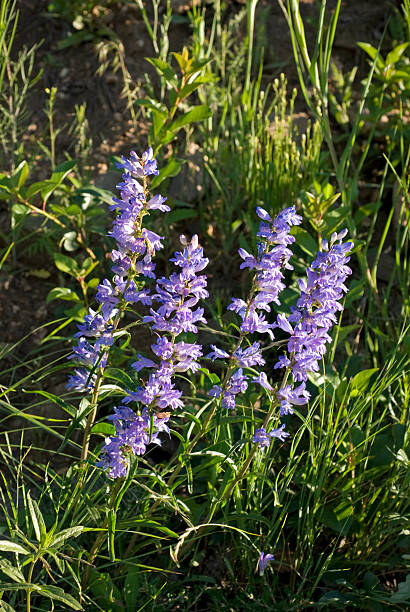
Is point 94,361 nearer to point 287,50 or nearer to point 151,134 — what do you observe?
point 151,134

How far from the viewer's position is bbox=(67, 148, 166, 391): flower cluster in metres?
1.44

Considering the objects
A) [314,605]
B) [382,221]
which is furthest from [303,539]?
[382,221]

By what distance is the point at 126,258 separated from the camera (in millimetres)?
1500

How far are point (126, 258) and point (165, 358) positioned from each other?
228mm

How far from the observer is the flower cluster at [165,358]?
1416 mm

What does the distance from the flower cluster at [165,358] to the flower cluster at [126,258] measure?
6cm

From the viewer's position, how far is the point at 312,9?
3572 mm

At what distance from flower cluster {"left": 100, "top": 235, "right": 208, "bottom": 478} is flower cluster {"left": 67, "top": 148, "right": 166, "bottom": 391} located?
6 cm

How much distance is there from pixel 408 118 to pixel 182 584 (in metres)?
2.23

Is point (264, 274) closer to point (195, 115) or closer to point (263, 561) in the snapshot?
point (263, 561)

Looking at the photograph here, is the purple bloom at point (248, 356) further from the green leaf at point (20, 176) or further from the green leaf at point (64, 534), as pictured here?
the green leaf at point (20, 176)

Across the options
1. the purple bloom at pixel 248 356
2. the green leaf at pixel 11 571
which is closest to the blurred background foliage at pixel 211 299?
the green leaf at pixel 11 571

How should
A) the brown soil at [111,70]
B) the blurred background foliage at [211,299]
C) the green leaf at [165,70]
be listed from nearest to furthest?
the blurred background foliage at [211,299] < the green leaf at [165,70] < the brown soil at [111,70]

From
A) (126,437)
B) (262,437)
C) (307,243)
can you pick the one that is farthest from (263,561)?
(307,243)
